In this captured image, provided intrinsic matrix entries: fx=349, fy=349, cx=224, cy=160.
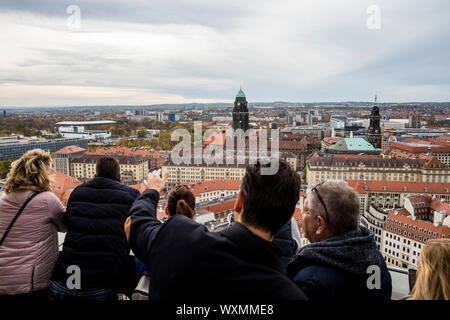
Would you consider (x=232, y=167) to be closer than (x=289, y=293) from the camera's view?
No

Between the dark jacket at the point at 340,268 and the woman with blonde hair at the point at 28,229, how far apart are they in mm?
942

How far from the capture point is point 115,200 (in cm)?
129

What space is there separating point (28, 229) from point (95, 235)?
25 cm

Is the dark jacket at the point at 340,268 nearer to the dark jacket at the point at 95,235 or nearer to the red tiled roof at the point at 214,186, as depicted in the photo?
the dark jacket at the point at 95,235

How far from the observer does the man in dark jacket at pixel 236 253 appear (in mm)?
657

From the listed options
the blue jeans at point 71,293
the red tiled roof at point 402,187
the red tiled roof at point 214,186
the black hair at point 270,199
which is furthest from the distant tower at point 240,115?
the black hair at point 270,199

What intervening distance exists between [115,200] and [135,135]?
36.9 meters

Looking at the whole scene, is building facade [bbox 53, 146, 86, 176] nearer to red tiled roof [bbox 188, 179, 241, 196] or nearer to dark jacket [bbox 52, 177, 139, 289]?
red tiled roof [bbox 188, 179, 241, 196]

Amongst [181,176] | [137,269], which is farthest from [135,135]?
[137,269]

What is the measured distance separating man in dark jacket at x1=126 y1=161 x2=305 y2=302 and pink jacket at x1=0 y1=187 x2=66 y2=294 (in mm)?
708

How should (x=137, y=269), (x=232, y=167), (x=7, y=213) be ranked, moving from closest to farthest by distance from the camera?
(x=7, y=213), (x=137, y=269), (x=232, y=167)

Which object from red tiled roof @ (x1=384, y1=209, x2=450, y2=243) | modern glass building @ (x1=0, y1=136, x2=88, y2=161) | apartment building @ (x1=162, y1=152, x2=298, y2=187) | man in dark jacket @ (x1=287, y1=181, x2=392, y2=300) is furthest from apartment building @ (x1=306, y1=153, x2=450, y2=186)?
man in dark jacket @ (x1=287, y1=181, x2=392, y2=300)

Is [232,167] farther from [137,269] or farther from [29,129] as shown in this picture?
[137,269]
